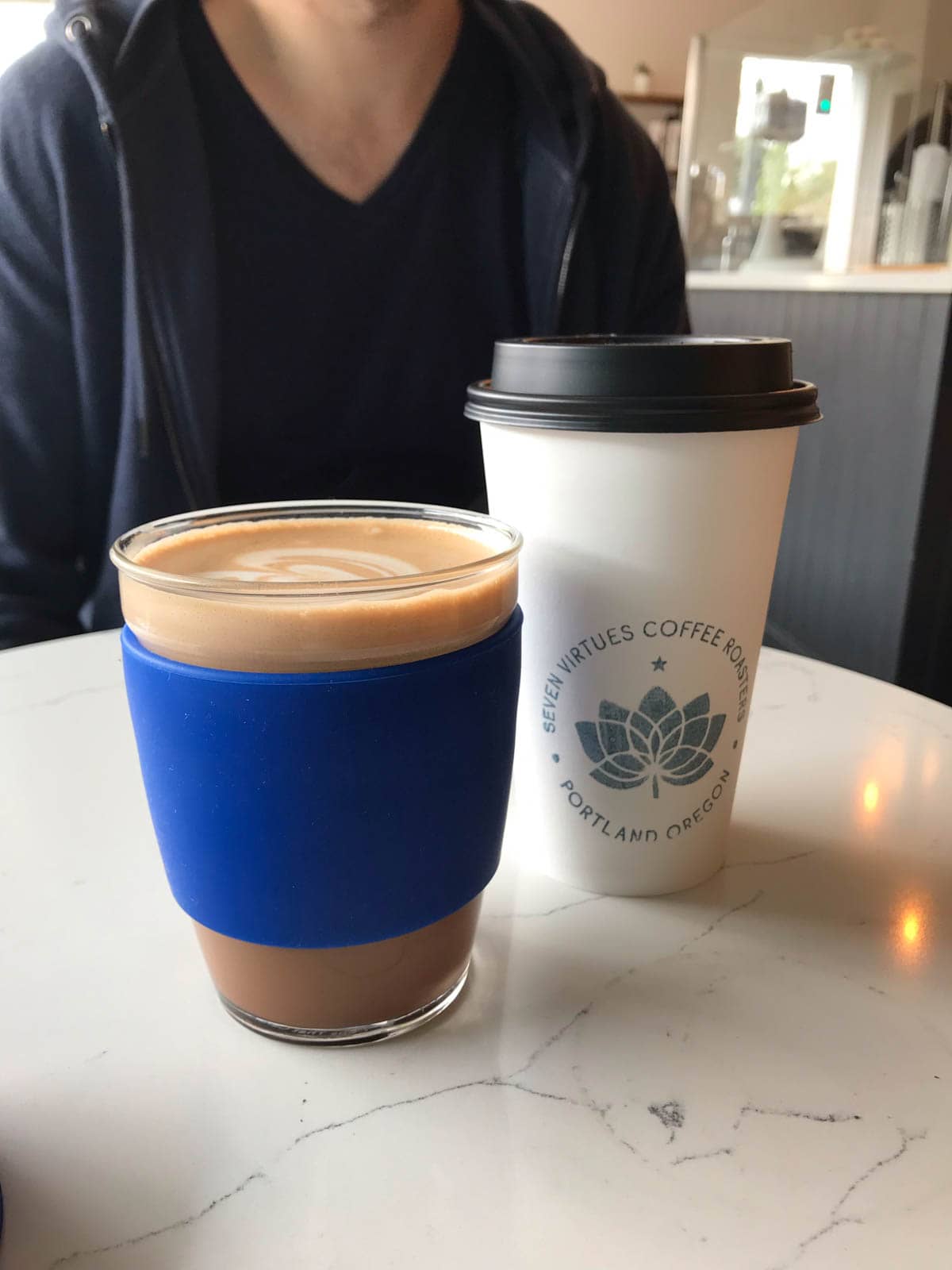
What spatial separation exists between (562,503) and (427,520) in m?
0.07

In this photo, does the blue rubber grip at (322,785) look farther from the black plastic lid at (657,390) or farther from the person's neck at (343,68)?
the person's neck at (343,68)

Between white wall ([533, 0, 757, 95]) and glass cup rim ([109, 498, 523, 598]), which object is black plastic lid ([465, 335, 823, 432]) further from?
white wall ([533, 0, 757, 95])

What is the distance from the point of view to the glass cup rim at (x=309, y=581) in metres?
0.32

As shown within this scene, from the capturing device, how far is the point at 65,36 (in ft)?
2.75

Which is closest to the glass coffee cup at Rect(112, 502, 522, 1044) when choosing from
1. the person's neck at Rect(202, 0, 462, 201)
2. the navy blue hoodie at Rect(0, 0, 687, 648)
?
the navy blue hoodie at Rect(0, 0, 687, 648)

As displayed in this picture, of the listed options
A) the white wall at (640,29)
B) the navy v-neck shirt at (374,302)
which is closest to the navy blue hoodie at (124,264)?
the navy v-neck shirt at (374,302)

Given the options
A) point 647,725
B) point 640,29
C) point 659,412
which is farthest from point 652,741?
point 640,29

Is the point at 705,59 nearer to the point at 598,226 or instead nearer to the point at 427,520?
the point at 598,226

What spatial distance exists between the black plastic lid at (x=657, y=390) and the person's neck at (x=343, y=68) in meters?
0.69

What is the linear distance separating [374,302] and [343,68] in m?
0.22

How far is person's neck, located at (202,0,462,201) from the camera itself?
0.93m

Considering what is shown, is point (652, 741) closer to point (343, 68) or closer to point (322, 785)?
point (322, 785)

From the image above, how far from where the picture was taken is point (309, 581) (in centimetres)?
37

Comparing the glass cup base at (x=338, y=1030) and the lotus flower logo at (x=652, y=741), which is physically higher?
the lotus flower logo at (x=652, y=741)
